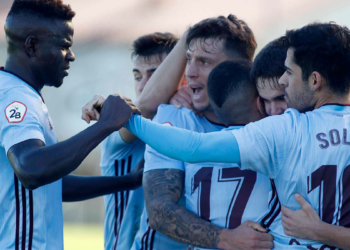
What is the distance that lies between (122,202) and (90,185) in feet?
1.90

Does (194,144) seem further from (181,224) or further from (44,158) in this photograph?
(44,158)

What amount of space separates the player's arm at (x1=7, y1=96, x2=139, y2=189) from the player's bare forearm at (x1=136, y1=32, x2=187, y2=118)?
37.5 inches

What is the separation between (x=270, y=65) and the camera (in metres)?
2.56

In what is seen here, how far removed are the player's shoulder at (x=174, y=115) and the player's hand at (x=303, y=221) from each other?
3.42 feet

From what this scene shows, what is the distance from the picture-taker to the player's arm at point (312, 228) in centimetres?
192

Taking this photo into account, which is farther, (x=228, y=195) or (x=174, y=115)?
(x=174, y=115)

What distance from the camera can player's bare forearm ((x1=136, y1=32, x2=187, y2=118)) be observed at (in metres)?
3.06

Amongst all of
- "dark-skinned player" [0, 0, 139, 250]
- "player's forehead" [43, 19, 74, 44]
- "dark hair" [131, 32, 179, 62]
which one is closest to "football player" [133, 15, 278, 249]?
"dark-skinned player" [0, 0, 139, 250]

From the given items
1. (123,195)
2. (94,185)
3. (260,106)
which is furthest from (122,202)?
→ (260,106)

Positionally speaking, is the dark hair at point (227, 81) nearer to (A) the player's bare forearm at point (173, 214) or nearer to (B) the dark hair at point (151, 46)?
(A) the player's bare forearm at point (173, 214)

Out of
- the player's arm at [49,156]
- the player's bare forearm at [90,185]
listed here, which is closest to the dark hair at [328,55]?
the player's arm at [49,156]

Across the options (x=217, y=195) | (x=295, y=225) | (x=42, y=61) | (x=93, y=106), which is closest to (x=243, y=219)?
(x=217, y=195)

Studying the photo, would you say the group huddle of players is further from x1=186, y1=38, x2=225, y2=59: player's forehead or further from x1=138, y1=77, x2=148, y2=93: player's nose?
x1=138, y1=77, x2=148, y2=93: player's nose

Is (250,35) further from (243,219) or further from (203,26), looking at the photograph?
(243,219)
